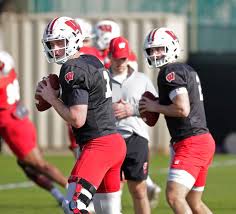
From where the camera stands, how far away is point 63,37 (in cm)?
Result: 791

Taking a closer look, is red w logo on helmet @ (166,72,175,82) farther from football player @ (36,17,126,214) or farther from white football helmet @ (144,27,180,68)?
football player @ (36,17,126,214)

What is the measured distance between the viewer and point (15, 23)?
65.9 ft

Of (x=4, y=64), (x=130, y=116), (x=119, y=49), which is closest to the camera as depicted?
(x=119, y=49)

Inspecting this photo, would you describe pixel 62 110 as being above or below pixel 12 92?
above

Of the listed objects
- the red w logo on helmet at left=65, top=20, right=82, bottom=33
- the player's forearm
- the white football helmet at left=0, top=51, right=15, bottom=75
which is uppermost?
the red w logo on helmet at left=65, top=20, right=82, bottom=33

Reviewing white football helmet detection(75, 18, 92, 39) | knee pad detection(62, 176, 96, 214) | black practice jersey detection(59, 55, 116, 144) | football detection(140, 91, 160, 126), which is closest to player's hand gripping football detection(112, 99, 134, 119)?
white football helmet detection(75, 18, 92, 39)

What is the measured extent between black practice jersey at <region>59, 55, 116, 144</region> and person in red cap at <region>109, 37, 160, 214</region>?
1.78 meters

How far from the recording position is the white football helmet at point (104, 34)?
1149 centimetres

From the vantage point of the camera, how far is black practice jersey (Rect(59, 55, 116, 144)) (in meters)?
7.62

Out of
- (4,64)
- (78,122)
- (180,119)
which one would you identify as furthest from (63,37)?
(4,64)

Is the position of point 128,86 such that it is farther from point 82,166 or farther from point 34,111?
point 34,111

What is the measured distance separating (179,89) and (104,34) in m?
3.48

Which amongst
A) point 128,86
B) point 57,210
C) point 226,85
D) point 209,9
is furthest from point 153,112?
point 209,9

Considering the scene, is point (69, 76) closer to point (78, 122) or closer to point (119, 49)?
point (78, 122)
